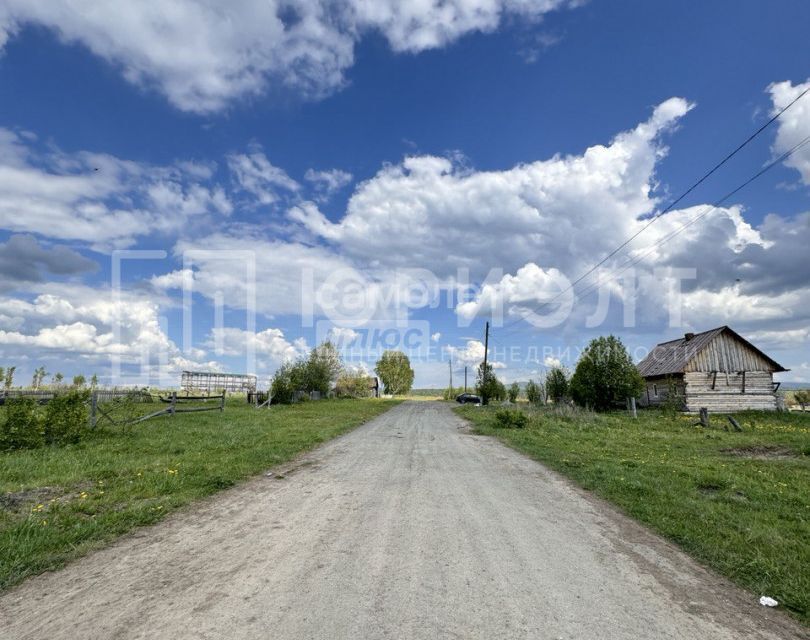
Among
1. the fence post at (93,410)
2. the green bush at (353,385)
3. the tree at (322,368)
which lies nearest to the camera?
the fence post at (93,410)

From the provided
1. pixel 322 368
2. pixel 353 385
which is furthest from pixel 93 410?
pixel 353 385

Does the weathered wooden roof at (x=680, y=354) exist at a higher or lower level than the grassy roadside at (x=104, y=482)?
higher

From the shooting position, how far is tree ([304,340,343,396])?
53.9 m

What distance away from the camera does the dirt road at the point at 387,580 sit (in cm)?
359

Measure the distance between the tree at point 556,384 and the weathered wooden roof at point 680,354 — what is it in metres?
8.13

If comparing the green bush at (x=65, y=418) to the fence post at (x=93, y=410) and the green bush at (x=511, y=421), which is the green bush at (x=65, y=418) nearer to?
the fence post at (x=93, y=410)

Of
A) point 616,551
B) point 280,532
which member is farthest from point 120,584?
point 616,551

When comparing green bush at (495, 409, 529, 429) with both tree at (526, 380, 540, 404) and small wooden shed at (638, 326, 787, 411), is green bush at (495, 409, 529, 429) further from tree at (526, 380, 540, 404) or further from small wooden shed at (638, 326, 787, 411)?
tree at (526, 380, 540, 404)

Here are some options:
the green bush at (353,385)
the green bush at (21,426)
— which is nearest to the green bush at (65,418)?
the green bush at (21,426)

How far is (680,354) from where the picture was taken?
39.6 metres

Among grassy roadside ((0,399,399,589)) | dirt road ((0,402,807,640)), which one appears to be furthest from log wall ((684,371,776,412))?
dirt road ((0,402,807,640))

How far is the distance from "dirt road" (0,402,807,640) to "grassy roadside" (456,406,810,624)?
1.75 ft

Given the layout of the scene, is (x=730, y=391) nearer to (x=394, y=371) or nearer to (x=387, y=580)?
(x=387, y=580)

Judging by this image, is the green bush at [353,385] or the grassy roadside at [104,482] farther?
the green bush at [353,385]
